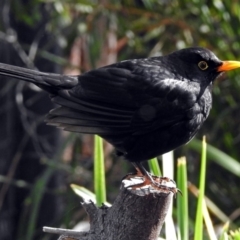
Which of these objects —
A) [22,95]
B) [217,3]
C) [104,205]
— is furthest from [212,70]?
[22,95]

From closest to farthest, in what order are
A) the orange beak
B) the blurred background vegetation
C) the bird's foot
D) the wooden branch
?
the wooden branch
the bird's foot
the orange beak
the blurred background vegetation

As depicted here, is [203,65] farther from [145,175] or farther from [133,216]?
[133,216]

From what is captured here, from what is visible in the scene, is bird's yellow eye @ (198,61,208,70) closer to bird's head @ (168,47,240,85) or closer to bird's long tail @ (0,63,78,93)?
bird's head @ (168,47,240,85)

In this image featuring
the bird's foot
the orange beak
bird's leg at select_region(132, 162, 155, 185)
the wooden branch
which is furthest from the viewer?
the orange beak

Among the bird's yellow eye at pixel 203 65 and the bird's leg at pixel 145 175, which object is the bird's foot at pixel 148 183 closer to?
the bird's leg at pixel 145 175

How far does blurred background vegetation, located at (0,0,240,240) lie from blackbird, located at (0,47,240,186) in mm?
1813

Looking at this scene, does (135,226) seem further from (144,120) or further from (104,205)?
(144,120)

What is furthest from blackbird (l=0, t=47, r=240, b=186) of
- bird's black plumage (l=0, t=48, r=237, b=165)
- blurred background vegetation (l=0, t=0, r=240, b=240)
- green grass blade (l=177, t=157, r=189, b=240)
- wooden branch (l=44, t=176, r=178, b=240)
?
blurred background vegetation (l=0, t=0, r=240, b=240)

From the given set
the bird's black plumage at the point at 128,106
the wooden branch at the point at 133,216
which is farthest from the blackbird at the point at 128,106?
the wooden branch at the point at 133,216

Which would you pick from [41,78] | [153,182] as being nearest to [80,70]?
[41,78]

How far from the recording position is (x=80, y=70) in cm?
556

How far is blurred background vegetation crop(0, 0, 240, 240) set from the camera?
16.6ft

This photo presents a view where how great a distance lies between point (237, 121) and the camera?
17.9 feet

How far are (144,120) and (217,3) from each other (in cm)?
218
